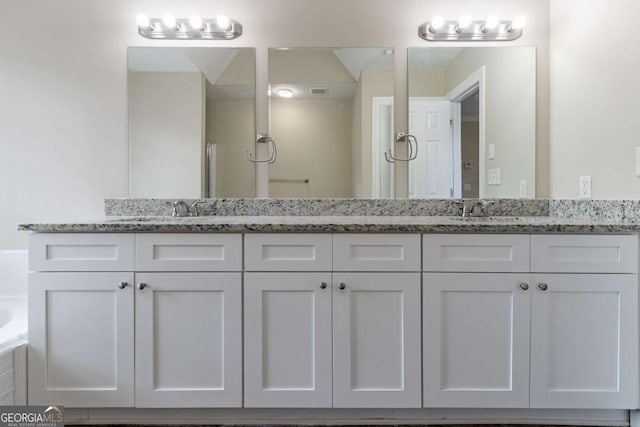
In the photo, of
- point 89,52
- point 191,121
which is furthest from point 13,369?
point 89,52

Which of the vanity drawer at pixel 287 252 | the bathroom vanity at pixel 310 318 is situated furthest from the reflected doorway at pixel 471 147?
the vanity drawer at pixel 287 252

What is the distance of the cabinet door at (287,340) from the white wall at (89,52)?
996mm

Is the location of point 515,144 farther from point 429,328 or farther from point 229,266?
point 229,266

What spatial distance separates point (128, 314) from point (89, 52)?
4.92 feet

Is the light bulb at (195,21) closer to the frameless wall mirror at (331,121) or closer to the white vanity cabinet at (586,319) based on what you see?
the frameless wall mirror at (331,121)

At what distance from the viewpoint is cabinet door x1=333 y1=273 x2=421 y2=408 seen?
5.15 ft

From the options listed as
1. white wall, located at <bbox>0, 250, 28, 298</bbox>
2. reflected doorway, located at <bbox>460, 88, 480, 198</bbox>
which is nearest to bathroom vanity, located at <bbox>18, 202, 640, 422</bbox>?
reflected doorway, located at <bbox>460, 88, 480, 198</bbox>

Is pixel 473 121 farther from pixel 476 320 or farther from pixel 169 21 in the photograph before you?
pixel 169 21

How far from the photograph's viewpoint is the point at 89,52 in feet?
7.08

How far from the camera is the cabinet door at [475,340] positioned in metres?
1.56

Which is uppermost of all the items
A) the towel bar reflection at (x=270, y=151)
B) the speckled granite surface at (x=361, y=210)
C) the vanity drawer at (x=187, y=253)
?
the towel bar reflection at (x=270, y=151)

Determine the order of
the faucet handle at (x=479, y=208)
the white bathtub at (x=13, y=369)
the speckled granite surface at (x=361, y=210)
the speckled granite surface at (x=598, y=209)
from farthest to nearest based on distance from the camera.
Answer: the faucet handle at (x=479, y=208), the speckled granite surface at (x=361, y=210), the speckled granite surface at (x=598, y=209), the white bathtub at (x=13, y=369)

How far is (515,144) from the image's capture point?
215 cm

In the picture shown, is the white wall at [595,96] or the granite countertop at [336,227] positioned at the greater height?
the white wall at [595,96]
